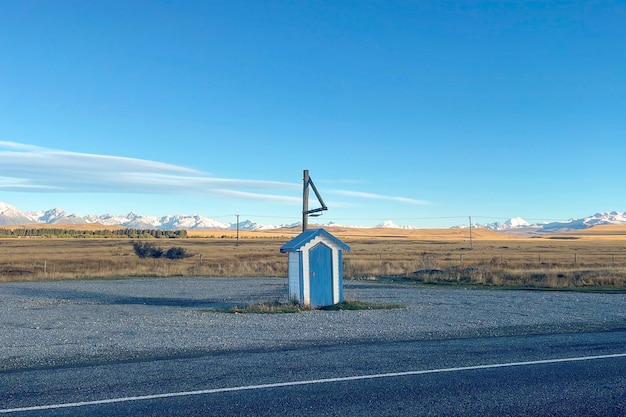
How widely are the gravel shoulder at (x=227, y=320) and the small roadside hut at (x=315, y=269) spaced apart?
1.50 m

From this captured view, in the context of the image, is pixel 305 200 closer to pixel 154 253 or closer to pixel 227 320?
pixel 227 320

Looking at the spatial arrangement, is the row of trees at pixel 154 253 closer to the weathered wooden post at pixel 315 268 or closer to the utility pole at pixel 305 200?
the utility pole at pixel 305 200

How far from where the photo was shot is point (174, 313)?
17609mm

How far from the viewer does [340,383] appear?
786 centimetres

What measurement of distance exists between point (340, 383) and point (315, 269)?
1101 cm

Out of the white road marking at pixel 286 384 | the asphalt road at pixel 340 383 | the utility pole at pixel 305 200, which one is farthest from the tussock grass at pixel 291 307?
the white road marking at pixel 286 384

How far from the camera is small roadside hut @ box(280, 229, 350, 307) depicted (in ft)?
61.2

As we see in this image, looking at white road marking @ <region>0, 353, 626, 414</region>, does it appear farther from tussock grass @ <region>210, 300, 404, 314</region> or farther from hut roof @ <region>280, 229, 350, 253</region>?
hut roof @ <region>280, 229, 350, 253</region>

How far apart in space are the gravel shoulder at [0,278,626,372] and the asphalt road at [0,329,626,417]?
3.97 ft

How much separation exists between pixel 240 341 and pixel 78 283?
21.5 metres

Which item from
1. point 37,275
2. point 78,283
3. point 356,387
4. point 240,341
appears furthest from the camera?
point 37,275

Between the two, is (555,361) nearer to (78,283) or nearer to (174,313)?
(174,313)

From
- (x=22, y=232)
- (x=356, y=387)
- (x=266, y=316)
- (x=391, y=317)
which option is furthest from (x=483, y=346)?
(x=22, y=232)

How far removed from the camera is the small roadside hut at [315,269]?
61.2 ft
